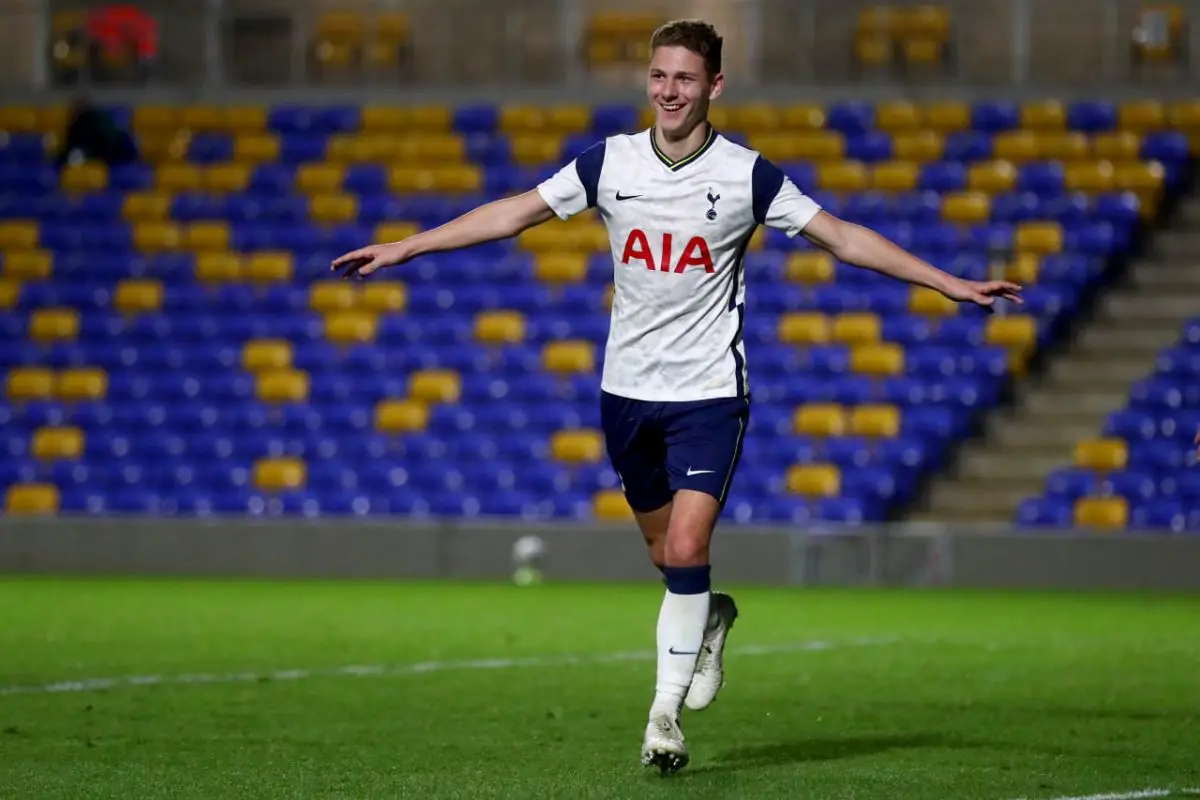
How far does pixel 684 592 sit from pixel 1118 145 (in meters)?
16.1

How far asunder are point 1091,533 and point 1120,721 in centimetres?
923

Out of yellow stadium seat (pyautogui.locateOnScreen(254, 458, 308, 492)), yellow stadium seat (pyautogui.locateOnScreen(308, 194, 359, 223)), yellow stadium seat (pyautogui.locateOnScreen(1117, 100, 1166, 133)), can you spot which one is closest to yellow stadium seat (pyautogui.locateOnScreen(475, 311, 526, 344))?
yellow stadium seat (pyautogui.locateOnScreen(254, 458, 308, 492))

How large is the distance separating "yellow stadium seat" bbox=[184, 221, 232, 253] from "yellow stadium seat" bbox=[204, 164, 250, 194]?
672 mm

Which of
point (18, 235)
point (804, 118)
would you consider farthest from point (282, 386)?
point (804, 118)

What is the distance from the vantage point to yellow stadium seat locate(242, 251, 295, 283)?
850 inches

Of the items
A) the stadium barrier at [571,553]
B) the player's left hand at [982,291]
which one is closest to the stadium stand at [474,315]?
the stadium barrier at [571,553]

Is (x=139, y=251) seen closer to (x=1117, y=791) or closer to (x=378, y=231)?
(x=378, y=231)

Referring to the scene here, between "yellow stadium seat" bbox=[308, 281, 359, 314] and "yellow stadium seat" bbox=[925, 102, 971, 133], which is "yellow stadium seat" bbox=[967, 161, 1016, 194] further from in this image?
"yellow stadium seat" bbox=[308, 281, 359, 314]

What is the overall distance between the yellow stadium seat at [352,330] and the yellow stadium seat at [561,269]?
1711mm

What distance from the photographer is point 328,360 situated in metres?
20.5

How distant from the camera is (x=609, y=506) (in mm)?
18703

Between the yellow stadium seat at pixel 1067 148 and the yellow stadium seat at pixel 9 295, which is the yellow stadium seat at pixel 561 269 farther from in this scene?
the yellow stadium seat at pixel 9 295

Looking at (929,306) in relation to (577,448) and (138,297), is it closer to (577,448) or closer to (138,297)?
(577,448)

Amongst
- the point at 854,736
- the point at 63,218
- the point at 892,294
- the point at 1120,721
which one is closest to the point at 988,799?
the point at 854,736
